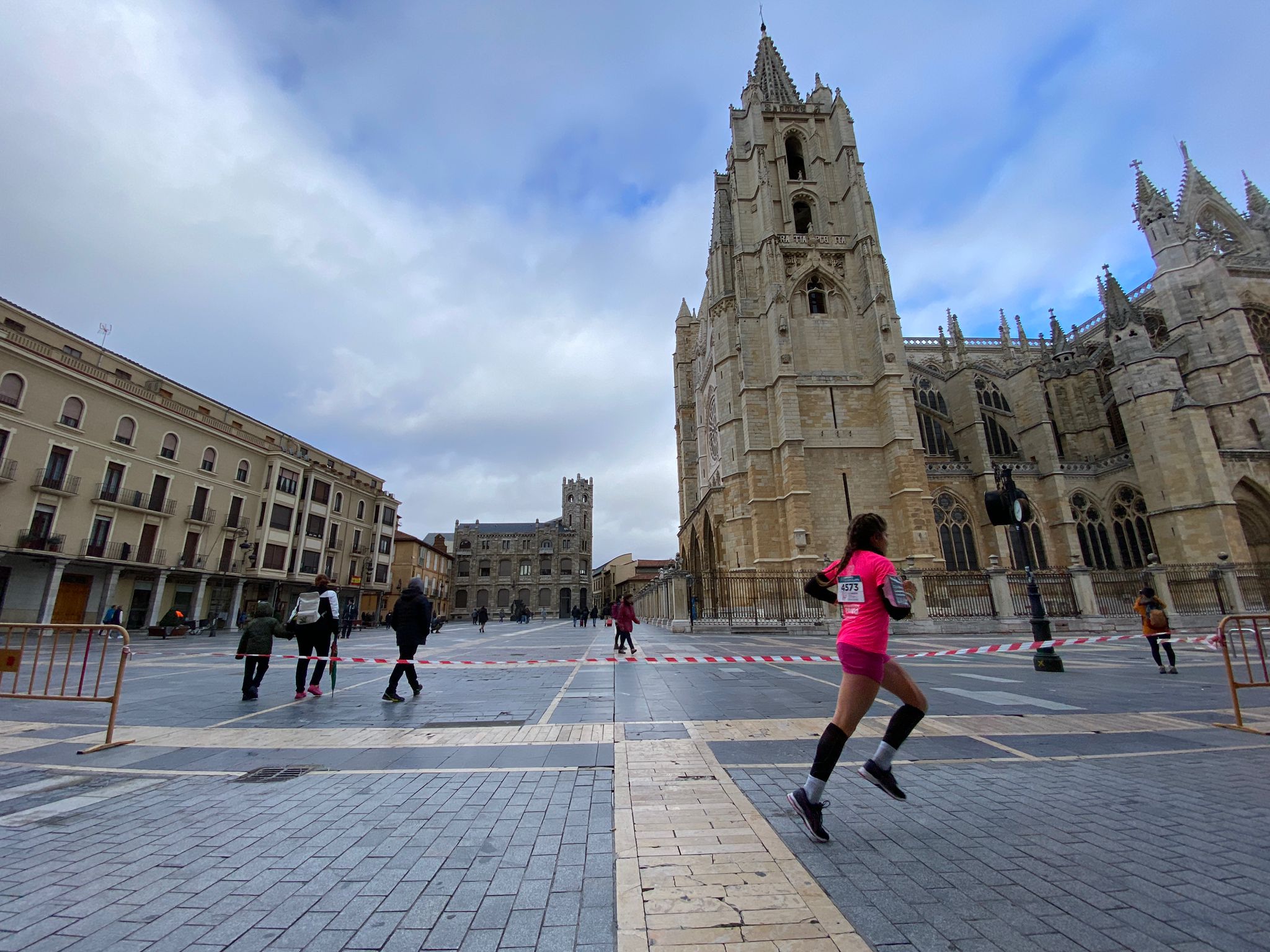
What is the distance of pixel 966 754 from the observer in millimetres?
4184

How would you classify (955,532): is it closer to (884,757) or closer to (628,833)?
(884,757)

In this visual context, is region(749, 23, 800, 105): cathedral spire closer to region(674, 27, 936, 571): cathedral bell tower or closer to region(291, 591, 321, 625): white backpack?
region(674, 27, 936, 571): cathedral bell tower

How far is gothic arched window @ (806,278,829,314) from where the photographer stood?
94.8 ft

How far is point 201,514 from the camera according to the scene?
92.5 feet

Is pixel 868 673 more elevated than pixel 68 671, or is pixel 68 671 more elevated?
pixel 868 673

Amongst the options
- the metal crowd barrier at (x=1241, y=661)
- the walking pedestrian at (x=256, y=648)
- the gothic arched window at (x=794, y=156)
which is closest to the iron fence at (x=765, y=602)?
the metal crowd barrier at (x=1241, y=661)

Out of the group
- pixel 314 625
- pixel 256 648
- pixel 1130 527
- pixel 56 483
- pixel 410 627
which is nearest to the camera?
pixel 256 648

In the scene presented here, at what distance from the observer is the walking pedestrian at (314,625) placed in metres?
7.11

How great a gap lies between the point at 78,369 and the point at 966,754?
33.1 metres

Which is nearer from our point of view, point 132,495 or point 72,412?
point 72,412

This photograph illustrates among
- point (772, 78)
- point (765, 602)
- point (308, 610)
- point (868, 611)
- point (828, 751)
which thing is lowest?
point (828, 751)

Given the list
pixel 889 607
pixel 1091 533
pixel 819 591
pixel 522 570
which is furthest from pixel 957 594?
pixel 522 570

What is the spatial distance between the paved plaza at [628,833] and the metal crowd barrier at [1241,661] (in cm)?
26

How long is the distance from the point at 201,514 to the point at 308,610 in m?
27.9
